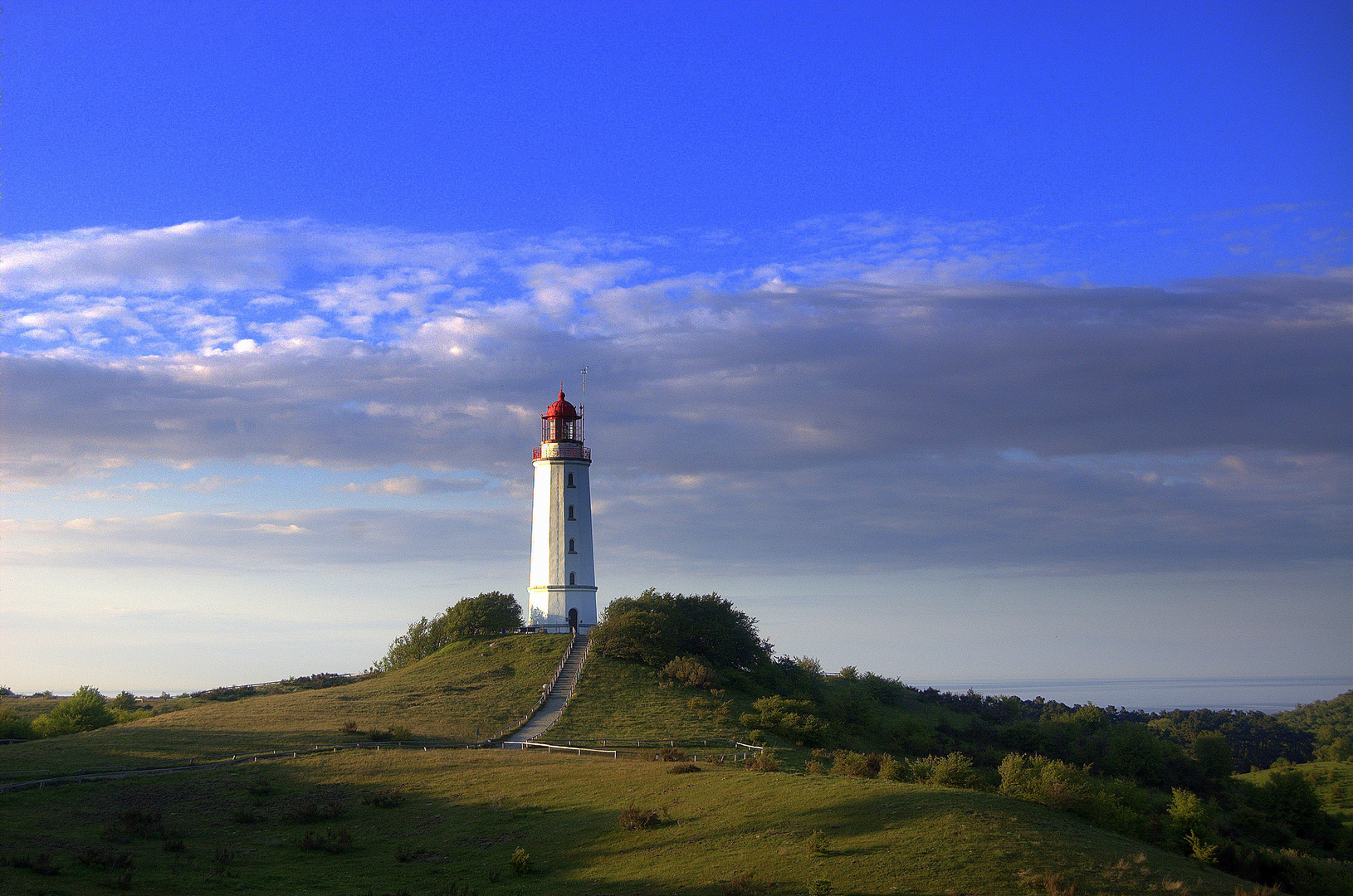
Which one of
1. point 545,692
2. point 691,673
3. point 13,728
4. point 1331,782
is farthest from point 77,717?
point 1331,782

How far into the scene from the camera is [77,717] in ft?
159

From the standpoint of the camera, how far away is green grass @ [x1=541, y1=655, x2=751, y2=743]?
4578 cm

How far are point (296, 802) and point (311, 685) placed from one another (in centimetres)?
4064

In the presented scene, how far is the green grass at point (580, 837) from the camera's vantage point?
22016 mm

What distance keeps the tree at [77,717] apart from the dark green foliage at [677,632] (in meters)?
27.4

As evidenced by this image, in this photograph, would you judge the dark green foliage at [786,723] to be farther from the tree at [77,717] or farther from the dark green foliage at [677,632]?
the tree at [77,717]

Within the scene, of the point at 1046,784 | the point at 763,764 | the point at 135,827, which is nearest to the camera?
the point at 135,827

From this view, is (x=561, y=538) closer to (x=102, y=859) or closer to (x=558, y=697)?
(x=558, y=697)

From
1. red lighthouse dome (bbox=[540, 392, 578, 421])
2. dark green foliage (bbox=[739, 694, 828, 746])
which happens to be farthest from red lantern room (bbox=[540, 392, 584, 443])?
dark green foliage (bbox=[739, 694, 828, 746])

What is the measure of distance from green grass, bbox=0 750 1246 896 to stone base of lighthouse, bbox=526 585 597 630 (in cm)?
3040

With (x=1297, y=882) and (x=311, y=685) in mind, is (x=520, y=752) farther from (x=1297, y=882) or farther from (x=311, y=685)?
(x=311, y=685)

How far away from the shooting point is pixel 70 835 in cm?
2719

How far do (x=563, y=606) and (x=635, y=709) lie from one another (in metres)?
16.4

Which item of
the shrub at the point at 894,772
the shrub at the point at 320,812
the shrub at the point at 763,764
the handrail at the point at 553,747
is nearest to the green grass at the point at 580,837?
the shrub at the point at 320,812
